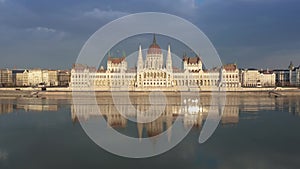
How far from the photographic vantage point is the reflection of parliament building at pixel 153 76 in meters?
67.5

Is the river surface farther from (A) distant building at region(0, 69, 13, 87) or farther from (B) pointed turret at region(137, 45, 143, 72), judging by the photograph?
(A) distant building at region(0, 69, 13, 87)

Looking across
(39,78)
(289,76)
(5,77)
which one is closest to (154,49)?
(39,78)

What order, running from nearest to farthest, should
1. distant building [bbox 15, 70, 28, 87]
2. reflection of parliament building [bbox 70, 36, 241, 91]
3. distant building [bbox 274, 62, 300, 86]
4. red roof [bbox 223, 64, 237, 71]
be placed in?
reflection of parliament building [bbox 70, 36, 241, 91]
red roof [bbox 223, 64, 237, 71]
distant building [bbox 274, 62, 300, 86]
distant building [bbox 15, 70, 28, 87]

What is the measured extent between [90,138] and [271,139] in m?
9.11

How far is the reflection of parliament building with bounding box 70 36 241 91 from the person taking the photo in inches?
2657

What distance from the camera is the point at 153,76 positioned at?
6781cm

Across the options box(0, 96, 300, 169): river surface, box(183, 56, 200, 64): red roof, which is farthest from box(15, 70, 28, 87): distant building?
box(0, 96, 300, 169): river surface

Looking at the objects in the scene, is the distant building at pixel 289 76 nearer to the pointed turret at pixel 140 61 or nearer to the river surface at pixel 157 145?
the pointed turret at pixel 140 61

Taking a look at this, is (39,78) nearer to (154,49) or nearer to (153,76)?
(154,49)

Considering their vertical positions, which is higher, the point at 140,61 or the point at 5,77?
the point at 140,61

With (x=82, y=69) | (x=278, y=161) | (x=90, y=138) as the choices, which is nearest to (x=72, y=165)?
(x=90, y=138)

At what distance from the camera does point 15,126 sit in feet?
63.2

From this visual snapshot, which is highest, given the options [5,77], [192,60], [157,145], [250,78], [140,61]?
[192,60]

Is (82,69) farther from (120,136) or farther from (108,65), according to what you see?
(120,136)
